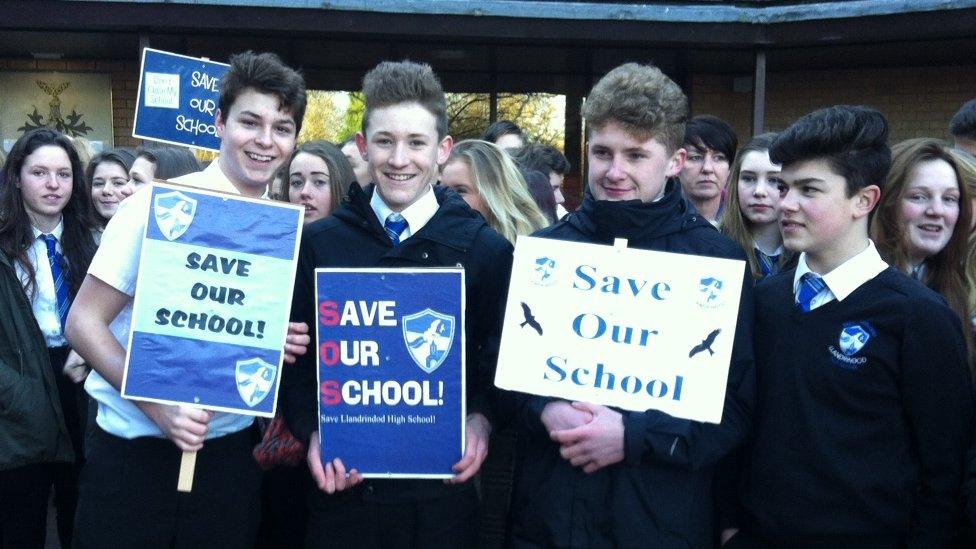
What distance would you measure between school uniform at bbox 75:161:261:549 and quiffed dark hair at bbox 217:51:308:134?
0.26 metres

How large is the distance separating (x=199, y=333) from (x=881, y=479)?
201 cm

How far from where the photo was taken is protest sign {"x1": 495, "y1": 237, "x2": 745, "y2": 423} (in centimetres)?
255

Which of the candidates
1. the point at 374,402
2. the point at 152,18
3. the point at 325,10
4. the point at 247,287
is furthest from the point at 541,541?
the point at 152,18

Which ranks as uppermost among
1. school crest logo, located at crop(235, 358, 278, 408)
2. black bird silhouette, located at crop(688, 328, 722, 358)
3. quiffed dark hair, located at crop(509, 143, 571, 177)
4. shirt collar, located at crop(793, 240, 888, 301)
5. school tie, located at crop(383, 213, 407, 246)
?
quiffed dark hair, located at crop(509, 143, 571, 177)

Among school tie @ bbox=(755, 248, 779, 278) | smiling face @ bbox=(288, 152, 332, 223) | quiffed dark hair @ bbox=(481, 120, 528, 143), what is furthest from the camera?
quiffed dark hair @ bbox=(481, 120, 528, 143)

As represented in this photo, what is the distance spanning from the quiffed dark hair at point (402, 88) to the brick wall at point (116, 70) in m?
8.55

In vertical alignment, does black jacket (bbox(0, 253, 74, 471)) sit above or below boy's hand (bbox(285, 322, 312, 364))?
below

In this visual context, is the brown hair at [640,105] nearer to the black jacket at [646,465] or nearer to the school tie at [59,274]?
the black jacket at [646,465]

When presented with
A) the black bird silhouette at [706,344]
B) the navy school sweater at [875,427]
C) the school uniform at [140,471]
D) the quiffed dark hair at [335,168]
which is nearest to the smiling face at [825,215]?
the navy school sweater at [875,427]

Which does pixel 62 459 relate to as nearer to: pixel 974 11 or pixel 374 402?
pixel 374 402

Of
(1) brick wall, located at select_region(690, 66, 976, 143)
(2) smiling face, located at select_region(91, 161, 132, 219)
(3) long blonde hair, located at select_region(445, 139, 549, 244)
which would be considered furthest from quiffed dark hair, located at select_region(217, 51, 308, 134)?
(1) brick wall, located at select_region(690, 66, 976, 143)

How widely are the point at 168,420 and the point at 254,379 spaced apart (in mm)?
277

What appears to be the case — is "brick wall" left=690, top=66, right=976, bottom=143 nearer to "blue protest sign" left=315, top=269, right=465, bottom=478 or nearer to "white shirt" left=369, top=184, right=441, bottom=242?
"white shirt" left=369, top=184, right=441, bottom=242

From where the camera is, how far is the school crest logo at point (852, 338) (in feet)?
8.29
